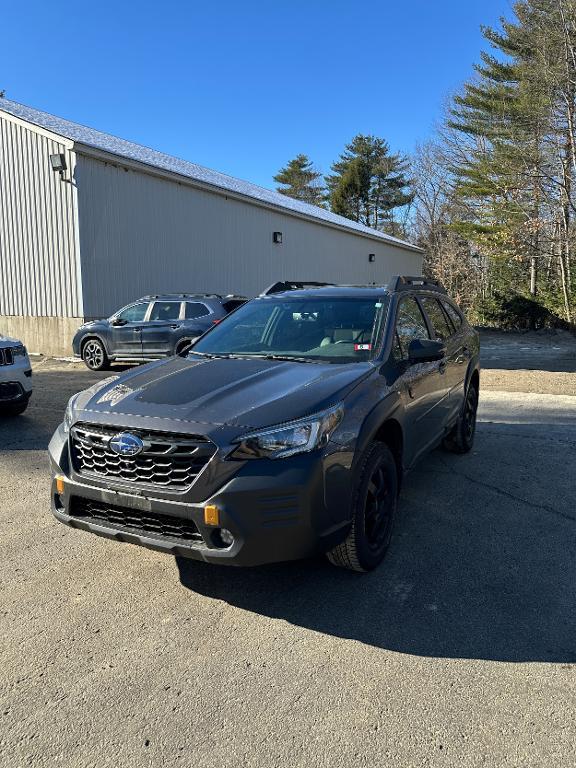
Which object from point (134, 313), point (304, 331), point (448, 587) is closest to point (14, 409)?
point (304, 331)

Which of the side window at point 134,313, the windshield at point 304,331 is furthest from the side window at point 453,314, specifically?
the side window at point 134,313

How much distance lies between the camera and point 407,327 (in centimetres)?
440

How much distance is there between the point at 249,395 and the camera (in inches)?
124

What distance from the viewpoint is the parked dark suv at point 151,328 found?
41.5 ft

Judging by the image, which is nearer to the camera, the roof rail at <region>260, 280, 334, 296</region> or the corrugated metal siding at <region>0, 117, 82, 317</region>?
the roof rail at <region>260, 280, 334, 296</region>

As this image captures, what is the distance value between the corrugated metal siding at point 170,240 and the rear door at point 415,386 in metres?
12.5

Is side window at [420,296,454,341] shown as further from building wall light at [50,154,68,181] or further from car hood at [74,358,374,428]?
building wall light at [50,154,68,181]

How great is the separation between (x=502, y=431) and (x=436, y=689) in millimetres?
5291

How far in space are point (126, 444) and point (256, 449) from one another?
680 mm

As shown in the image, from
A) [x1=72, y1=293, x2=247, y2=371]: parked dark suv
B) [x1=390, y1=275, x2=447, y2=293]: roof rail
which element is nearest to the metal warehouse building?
[x1=72, y1=293, x2=247, y2=371]: parked dark suv

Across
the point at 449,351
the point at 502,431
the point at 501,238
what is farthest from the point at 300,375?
the point at 501,238

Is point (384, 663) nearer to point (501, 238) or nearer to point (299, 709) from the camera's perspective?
point (299, 709)

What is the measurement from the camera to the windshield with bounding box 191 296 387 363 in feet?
13.1

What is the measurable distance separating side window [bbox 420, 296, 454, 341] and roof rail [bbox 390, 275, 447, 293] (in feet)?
Result: 0.42
